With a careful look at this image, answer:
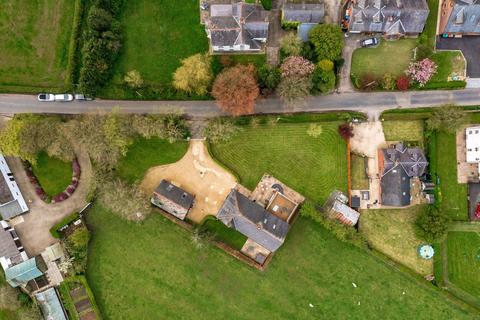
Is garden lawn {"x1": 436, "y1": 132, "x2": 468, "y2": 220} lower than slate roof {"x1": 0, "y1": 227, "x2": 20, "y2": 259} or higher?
higher

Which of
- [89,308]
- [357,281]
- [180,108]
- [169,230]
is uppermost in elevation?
[180,108]

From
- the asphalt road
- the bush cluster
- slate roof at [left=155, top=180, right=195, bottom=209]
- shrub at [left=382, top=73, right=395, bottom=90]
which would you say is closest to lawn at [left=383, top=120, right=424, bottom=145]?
the asphalt road

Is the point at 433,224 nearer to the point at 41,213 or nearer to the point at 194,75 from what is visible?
the point at 194,75

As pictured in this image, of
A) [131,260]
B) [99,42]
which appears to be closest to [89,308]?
[131,260]

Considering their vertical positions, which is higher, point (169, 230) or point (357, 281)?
point (169, 230)

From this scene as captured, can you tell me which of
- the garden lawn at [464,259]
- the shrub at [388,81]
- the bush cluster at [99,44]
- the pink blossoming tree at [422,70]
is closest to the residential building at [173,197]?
the bush cluster at [99,44]

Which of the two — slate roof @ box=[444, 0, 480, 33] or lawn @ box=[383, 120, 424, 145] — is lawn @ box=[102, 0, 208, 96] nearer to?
lawn @ box=[383, 120, 424, 145]

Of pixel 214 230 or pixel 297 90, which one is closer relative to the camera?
pixel 297 90

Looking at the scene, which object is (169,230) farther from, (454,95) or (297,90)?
(454,95)
